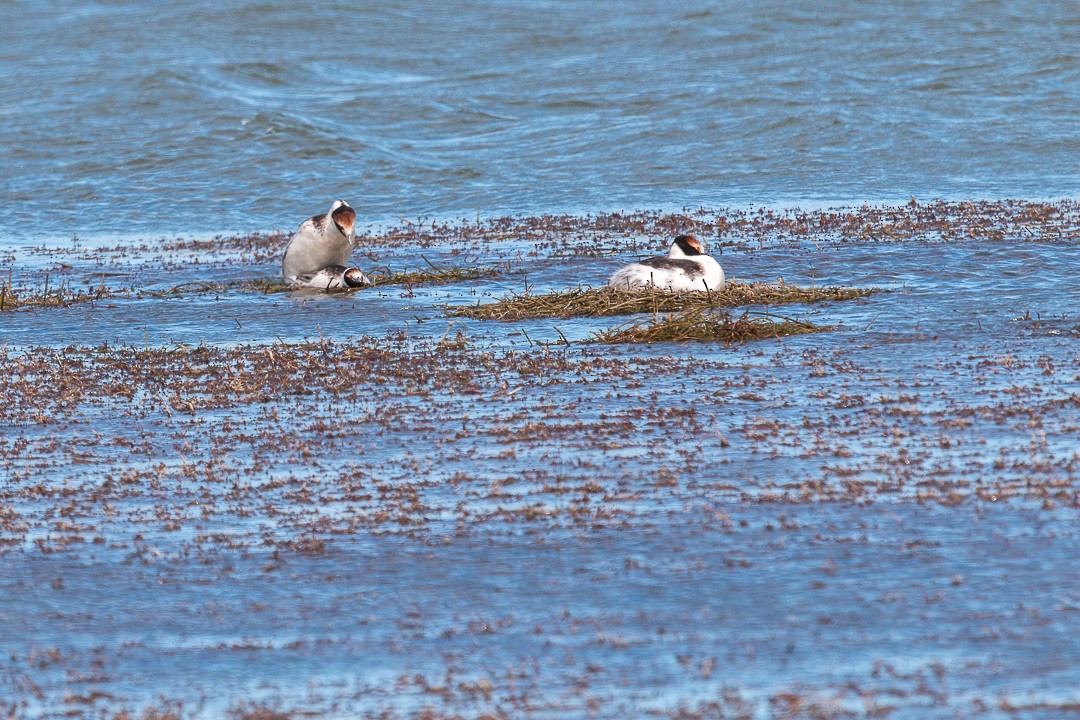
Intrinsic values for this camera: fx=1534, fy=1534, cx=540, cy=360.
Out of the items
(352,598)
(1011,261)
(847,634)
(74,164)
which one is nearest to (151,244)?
(74,164)

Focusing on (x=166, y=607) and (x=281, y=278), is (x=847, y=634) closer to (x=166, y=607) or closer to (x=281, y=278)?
(x=166, y=607)

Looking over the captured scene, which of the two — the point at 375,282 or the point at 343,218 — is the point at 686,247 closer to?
the point at 375,282

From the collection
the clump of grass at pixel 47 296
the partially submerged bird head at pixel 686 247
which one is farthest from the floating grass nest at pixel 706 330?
the clump of grass at pixel 47 296

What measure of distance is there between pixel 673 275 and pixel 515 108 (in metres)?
16.5

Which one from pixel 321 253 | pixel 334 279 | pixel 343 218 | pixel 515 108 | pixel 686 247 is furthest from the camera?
pixel 515 108

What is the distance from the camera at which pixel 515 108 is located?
27.6 meters

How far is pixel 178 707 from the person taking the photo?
479cm

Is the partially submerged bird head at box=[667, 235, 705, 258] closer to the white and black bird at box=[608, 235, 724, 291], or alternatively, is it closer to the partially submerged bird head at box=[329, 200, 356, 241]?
the white and black bird at box=[608, 235, 724, 291]

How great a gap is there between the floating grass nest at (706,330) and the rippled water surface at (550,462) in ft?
0.61

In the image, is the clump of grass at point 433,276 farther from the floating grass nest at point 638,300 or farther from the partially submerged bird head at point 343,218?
the floating grass nest at point 638,300

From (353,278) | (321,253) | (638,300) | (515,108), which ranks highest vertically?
(515,108)

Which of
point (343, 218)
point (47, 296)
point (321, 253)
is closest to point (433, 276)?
point (321, 253)

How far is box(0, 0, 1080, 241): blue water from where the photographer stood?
2044 cm

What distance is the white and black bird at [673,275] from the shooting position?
11625mm
